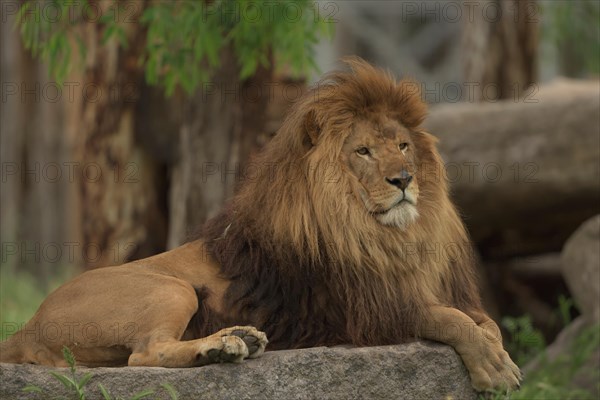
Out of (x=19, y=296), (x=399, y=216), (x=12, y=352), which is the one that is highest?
(x=399, y=216)

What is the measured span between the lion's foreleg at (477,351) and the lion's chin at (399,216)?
17.8 inches

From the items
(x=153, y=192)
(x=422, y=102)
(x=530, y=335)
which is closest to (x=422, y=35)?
(x=153, y=192)

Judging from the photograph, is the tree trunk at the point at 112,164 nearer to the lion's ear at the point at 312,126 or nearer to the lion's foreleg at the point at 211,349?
the lion's ear at the point at 312,126

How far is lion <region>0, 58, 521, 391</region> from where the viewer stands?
5.16 m

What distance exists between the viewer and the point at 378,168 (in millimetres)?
5270

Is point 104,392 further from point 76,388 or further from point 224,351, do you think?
point 224,351

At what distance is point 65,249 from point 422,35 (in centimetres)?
1741

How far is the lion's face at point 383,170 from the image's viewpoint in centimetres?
522

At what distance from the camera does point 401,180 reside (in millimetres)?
5195

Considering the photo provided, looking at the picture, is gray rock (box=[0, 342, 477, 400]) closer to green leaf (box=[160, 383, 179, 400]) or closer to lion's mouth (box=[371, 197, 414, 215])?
green leaf (box=[160, 383, 179, 400])

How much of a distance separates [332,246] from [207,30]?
8.56 ft

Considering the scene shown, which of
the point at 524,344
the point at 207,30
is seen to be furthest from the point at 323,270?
the point at 524,344

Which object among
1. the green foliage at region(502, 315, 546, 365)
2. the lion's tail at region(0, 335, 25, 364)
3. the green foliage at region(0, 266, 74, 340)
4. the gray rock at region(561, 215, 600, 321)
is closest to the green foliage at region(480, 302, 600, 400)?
the green foliage at region(502, 315, 546, 365)

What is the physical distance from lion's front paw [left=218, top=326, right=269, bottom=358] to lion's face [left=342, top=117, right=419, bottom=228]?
833 mm
